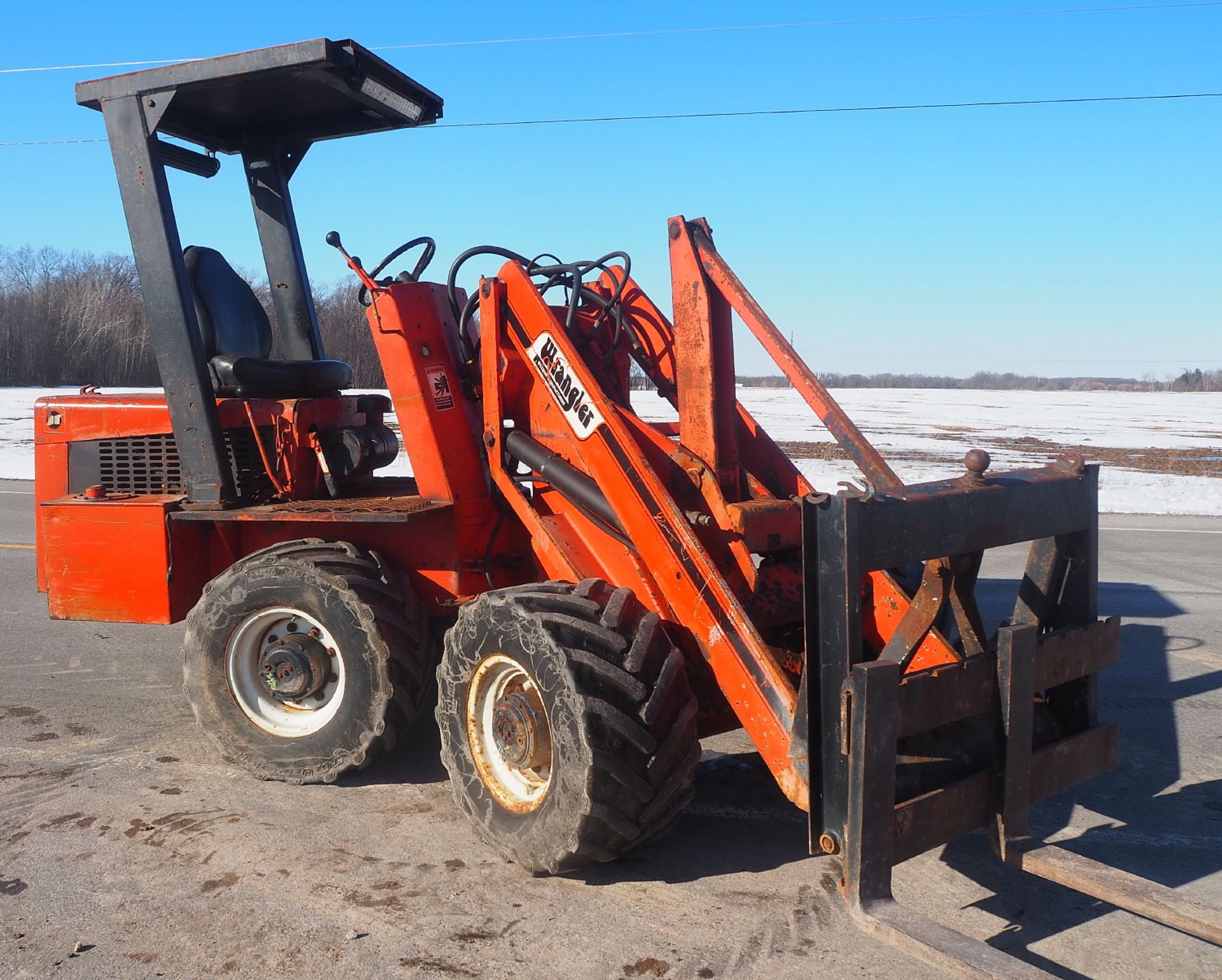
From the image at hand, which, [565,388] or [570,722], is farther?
[565,388]

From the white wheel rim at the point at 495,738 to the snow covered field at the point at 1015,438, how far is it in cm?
1202

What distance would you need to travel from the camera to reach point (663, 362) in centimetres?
518

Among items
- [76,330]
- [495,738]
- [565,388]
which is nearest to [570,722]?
[495,738]

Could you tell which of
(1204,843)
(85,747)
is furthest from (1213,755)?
(85,747)

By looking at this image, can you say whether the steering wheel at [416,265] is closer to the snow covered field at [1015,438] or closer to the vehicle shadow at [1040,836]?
the vehicle shadow at [1040,836]

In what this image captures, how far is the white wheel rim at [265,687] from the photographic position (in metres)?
4.71

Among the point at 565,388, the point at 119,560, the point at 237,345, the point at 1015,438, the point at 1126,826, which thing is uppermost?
the point at 237,345

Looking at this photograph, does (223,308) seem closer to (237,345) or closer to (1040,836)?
(237,345)

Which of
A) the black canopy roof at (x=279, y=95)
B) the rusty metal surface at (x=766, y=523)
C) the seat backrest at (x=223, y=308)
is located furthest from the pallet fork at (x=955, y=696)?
the seat backrest at (x=223, y=308)

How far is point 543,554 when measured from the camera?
181 inches

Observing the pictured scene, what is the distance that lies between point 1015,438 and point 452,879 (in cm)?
2653

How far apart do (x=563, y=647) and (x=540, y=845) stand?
2.29 ft

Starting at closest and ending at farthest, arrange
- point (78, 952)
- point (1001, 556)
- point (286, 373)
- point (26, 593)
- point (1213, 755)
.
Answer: point (78, 952)
point (1213, 755)
point (286, 373)
point (26, 593)
point (1001, 556)

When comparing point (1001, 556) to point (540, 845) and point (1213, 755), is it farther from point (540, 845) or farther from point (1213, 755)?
point (540, 845)
